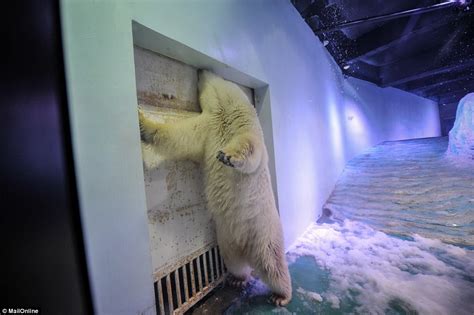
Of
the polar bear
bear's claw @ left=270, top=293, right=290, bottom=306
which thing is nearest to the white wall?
the polar bear

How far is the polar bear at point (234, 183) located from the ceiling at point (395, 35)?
7.67ft

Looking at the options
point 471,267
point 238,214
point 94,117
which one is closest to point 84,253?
point 94,117

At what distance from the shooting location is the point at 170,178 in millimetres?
1252

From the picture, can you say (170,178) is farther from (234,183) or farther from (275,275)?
(275,275)

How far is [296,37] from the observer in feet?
→ 8.48

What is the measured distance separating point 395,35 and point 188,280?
498 centimetres

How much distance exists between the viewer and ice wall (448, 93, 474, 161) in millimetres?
3175

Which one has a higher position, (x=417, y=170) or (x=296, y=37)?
(x=296, y=37)

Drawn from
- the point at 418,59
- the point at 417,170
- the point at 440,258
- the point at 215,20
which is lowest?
the point at 440,258

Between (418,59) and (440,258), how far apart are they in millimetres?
5440

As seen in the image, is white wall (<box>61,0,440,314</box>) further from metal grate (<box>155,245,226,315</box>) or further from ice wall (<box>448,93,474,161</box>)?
ice wall (<box>448,93,474,161</box>)

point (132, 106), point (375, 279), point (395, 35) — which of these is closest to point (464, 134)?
point (395, 35)

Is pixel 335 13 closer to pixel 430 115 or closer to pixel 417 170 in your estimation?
pixel 417 170
